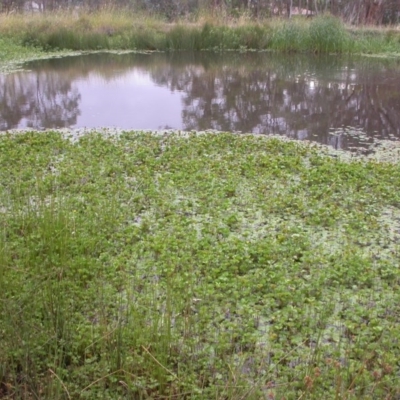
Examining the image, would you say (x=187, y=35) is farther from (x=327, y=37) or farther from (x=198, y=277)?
(x=198, y=277)

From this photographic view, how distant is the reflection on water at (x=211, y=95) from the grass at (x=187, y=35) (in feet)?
4.41

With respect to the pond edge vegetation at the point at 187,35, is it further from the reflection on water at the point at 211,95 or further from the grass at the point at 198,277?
the grass at the point at 198,277

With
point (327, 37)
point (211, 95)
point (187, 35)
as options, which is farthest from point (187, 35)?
point (211, 95)

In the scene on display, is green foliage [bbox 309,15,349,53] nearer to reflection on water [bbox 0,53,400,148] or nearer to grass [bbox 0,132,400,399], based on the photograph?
reflection on water [bbox 0,53,400,148]

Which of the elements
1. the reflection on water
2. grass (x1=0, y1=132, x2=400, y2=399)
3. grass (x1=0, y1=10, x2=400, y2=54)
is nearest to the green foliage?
grass (x1=0, y1=10, x2=400, y2=54)

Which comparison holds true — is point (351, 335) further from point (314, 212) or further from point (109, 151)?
point (109, 151)

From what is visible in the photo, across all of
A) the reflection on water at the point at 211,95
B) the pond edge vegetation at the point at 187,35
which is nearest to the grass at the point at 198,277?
the reflection on water at the point at 211,95

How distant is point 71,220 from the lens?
13.3 ft

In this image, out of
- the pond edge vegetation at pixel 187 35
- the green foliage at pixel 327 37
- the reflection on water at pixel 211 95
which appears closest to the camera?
the reflection on water at pixel 211 95

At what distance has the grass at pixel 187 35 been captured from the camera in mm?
16484

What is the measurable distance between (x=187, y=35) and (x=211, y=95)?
7076 millimetres

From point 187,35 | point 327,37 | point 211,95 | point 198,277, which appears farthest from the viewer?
point 187,35

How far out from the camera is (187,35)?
17.0 metres

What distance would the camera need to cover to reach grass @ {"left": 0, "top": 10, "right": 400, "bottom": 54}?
1648 cm
